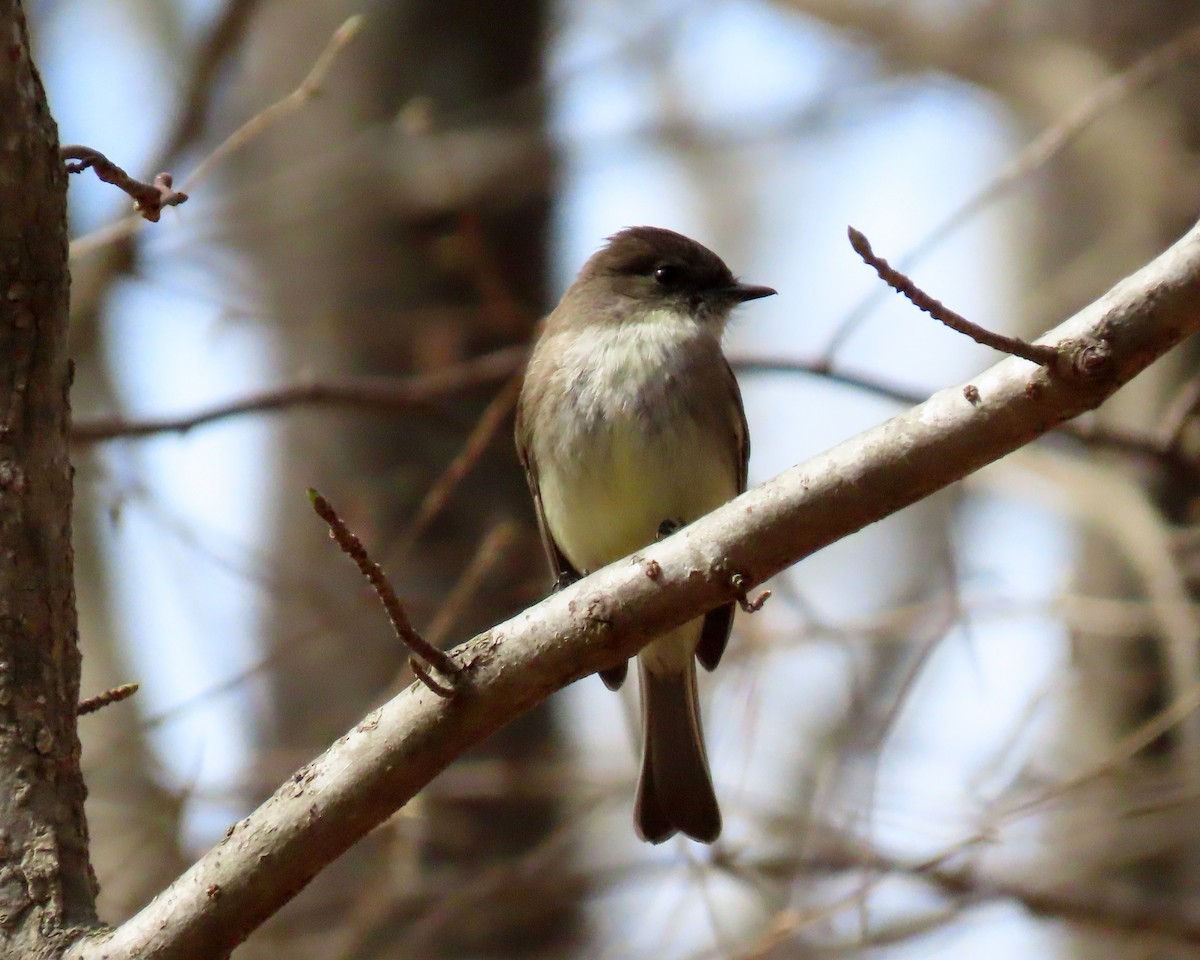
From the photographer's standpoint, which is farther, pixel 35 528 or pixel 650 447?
pixel 650 447

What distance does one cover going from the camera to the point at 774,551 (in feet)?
7.74

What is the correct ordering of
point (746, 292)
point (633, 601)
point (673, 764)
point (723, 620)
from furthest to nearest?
point (746, 292), point (723, 620), point (673, 764), point (633, 601)

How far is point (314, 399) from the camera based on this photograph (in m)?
4.57

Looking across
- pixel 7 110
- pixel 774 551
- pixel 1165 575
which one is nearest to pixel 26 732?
pixel 7 110

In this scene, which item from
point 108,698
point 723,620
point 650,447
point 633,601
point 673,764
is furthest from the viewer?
point 723,620

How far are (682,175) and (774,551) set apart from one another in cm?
1048

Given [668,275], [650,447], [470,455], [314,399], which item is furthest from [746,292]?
[314,399]

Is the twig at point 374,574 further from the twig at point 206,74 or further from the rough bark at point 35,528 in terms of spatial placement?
the twig at point 206,74

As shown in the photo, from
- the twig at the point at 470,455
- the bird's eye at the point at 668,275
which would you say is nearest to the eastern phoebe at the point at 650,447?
the bird's eye at the point at 668,275

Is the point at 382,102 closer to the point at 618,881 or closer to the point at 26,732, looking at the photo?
the point at 618,881

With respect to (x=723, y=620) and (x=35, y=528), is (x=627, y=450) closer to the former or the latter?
(x=723, y=620)

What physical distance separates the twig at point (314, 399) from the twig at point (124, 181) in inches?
70.3

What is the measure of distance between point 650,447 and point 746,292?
0.80 m

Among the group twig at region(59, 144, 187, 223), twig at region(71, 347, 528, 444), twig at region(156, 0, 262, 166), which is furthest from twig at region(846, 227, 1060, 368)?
twig at region(156, 0, 262, 166)
